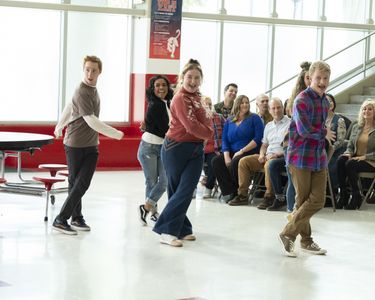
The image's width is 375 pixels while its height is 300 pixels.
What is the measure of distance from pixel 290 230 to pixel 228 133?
3.08 meters

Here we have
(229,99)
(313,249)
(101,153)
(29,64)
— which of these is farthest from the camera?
(29,64)

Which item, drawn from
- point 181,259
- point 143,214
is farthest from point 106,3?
point 181,259

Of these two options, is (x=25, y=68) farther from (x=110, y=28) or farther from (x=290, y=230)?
(x=290, y=230)

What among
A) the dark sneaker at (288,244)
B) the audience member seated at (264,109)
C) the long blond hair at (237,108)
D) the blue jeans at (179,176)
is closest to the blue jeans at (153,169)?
the blue jeans at (179,176)

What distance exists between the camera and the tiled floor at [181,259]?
5.12m

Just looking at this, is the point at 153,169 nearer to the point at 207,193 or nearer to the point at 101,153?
the point at 207,193

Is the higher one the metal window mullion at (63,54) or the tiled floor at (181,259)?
the metal window mullion at (63,54)

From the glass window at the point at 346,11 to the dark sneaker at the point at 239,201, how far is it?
7067 millimetres

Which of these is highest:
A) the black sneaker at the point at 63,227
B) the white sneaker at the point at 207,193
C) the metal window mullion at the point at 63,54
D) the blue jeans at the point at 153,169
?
the metal window mullion at the point at 63,54

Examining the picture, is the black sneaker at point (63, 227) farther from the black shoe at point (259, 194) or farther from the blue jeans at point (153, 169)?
the black shoe at point (259, 194)

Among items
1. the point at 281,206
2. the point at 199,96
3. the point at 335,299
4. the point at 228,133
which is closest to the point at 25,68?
the point at 228,133

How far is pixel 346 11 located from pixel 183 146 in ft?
31.9

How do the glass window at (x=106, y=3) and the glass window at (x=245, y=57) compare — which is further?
the glass window at (x=245, y=57)

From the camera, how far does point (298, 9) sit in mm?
14820
